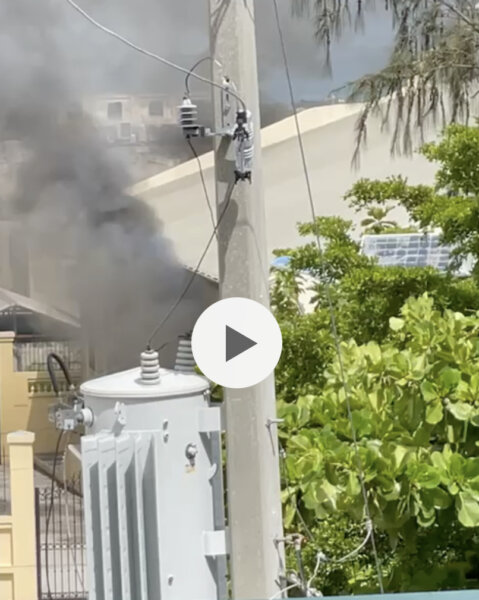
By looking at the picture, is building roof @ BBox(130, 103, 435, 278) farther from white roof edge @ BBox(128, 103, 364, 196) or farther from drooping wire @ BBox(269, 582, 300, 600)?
drooping wire @ BBox(269, 582, 300, 600)

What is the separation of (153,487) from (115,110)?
350 inches

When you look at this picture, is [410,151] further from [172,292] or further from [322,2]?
[172,292]

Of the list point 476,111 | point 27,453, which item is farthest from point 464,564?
point 476,111

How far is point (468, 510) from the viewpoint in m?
2.34

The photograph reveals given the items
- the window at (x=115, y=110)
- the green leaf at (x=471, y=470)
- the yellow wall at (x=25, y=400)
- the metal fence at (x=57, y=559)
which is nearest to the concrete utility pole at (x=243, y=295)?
the green leaf at (x=471, y=470)

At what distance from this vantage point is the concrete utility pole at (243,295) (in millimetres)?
2254

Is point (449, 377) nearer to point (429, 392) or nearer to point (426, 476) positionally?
point (429, 392)

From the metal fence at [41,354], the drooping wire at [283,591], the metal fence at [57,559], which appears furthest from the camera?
the metal fence at [41,354]

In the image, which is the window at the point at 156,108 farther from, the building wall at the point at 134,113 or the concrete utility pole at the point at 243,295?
the concrete utility pole at the point at 243,295

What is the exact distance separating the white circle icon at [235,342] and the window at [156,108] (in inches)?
326

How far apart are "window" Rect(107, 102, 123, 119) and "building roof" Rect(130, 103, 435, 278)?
82 centimetres

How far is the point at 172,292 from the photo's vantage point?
34.7ft

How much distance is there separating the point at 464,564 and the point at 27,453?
3333 mm

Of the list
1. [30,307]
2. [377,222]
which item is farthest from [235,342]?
[30,307]
